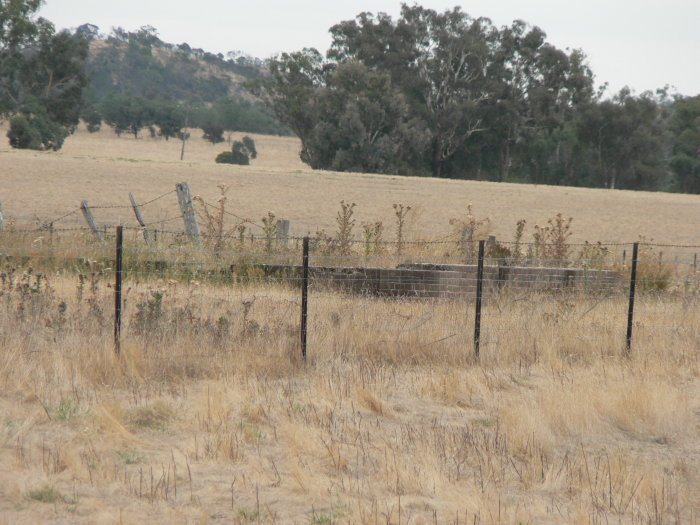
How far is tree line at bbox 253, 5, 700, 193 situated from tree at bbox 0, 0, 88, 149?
46.5 feet

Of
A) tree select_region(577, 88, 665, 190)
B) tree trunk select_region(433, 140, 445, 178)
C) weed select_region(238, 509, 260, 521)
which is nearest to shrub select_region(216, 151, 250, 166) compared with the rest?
tree trunk select_region(433, 140, 445, 178)

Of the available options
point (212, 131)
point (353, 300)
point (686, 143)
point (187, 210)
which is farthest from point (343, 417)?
point (212, 131)

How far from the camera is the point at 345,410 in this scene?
24.8ft

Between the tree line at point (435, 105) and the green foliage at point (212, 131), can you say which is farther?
the green foliage at point (212, 131)

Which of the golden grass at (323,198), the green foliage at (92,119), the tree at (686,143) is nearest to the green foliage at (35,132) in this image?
the golden grass at (323,198)

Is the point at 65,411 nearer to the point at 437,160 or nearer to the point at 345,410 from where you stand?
the point at 345,410

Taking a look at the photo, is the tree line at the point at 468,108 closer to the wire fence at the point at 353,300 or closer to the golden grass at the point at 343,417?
the wire fence at the point at 353,300

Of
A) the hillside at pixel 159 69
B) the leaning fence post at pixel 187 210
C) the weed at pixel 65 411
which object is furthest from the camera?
the hillside at pixel 159 69

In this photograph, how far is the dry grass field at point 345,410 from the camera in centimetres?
A: 544

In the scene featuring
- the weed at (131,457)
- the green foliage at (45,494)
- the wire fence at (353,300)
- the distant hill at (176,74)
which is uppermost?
the distant hill at (176,74)

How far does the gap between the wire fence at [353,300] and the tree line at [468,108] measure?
43290 millimetres

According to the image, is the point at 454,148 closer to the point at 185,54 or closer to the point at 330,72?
the point at 330,72

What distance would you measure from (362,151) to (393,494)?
52.6 meters

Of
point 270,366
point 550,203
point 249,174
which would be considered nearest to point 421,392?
point 270,366
